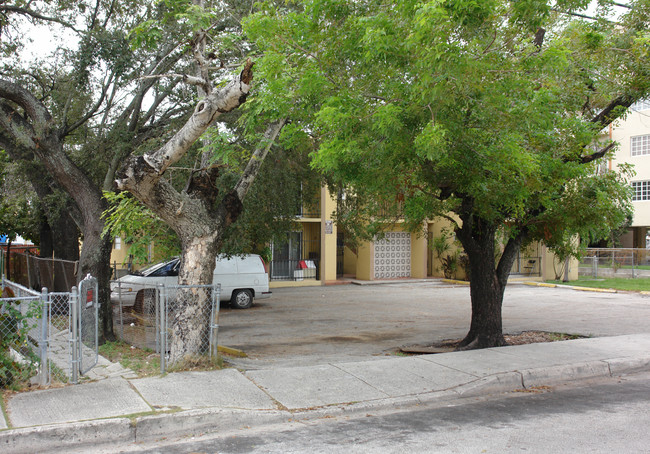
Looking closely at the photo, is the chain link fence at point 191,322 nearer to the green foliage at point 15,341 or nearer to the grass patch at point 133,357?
A: the grass patch at point 133,357

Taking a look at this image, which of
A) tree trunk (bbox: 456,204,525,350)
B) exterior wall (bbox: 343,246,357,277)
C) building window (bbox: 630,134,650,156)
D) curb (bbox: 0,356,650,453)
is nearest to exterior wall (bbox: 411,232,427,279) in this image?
exterior wall (bbox: 343,246,357,277)

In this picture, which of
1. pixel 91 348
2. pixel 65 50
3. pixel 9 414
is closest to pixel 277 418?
pixel 9 414

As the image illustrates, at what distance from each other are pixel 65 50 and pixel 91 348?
24.3ft

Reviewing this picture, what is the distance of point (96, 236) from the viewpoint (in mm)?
10773

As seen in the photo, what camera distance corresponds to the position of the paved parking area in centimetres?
1116

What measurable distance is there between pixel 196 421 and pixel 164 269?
10.8 m

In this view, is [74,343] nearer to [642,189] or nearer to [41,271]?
[41,271]

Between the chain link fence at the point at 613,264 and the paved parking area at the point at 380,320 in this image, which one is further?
the chain link fence at the point at 613,264

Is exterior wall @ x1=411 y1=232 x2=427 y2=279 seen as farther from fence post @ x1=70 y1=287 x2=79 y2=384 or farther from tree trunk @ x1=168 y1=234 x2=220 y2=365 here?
fence post @ x1=70 y1=287 x2=79 y2=384

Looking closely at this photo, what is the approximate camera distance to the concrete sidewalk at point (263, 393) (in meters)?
5.58

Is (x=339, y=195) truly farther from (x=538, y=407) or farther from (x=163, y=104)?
(x=538, y=407)

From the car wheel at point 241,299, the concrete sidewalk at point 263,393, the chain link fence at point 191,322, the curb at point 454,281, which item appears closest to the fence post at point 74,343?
the concrete sidewalk at point 263,393

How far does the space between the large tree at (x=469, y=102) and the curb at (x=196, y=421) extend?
114 inches

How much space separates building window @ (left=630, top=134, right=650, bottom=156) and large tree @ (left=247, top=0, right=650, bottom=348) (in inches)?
1094
